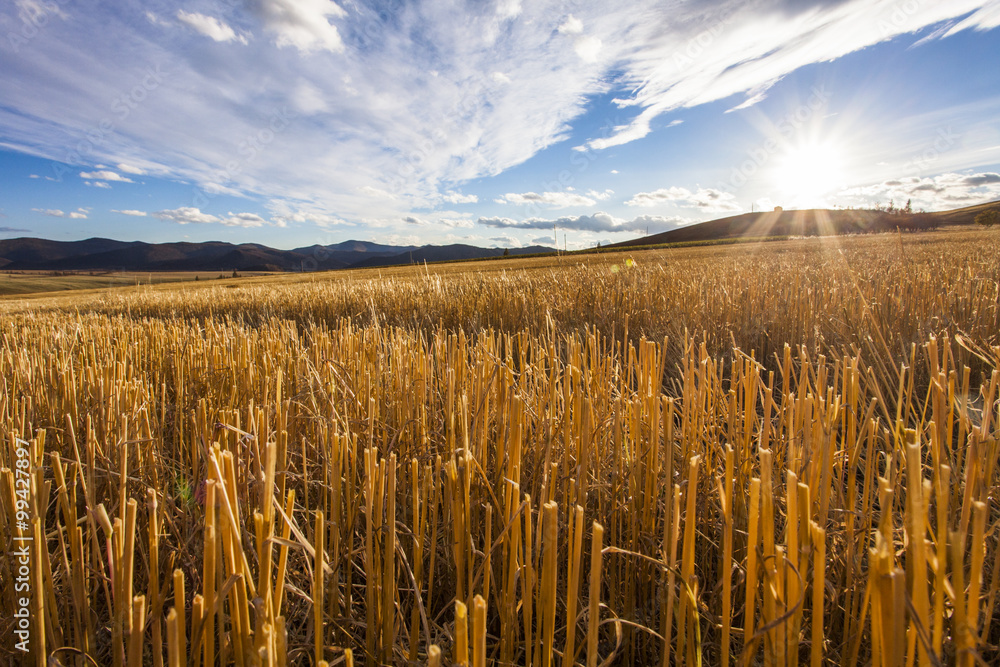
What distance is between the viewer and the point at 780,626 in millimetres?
770

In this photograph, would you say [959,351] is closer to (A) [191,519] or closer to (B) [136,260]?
(A) [191,519]

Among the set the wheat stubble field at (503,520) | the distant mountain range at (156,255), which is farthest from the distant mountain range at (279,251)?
the wheat stubble field at (503,520)

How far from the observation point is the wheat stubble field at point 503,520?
0.69 metres

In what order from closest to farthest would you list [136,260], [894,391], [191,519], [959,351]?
[191,519] → [894,391] → [959,351] → [136,260]

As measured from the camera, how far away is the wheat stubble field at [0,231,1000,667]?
69 cm

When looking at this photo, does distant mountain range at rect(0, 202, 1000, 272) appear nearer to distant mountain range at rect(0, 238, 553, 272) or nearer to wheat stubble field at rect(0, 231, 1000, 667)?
distant mountain range at rect(0, 238, 553, 272)

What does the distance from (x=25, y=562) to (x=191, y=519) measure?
0.35m

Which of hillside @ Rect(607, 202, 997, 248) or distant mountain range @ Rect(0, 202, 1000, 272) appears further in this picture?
distant mountain range @ Rect(0, 202, 1000, 272)

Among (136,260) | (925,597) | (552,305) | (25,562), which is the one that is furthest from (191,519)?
(136,260)

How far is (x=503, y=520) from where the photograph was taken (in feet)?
3.75
